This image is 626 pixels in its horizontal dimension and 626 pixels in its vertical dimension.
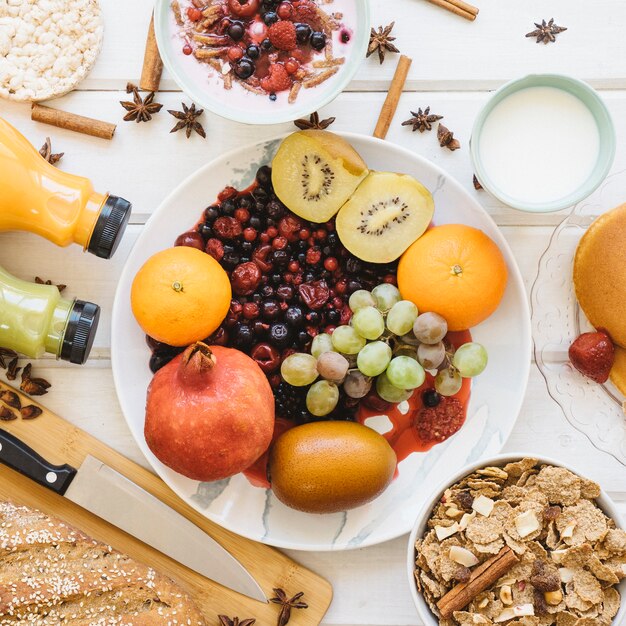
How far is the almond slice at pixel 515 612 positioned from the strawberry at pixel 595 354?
410mm

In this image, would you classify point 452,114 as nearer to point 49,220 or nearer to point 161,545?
point 49,220

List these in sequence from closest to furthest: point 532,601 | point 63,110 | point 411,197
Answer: point 532,601 → point 411,197 → point 63,110

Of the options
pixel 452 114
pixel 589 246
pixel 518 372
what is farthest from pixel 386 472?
pixel 452 114

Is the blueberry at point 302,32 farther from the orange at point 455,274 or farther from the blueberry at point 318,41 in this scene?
the orange at point 455,274

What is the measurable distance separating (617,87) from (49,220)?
1026 mm

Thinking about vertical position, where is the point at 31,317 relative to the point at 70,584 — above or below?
above

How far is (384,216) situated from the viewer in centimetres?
118

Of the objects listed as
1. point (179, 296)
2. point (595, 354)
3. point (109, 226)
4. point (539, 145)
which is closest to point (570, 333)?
point (595, 354)

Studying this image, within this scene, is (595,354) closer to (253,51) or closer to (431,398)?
(431,398)

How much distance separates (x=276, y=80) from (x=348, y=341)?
432mm

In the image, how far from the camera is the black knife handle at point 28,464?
123 cm

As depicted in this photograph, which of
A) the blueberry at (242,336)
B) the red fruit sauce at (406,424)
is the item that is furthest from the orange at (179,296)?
the red fruit sauce at (406,424)

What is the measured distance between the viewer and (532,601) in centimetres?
108

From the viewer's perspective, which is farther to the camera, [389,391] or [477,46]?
[477,46]
